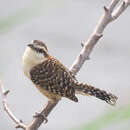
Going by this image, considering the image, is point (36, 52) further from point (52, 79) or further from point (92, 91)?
point (92, 91)

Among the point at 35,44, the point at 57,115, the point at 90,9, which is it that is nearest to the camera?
the point at 35,44

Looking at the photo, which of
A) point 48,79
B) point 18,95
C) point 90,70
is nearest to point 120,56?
point 90,70

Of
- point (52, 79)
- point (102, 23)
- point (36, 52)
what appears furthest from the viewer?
point (52, 79)

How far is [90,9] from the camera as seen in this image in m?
3.77

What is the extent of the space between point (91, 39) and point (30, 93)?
5.48 ft

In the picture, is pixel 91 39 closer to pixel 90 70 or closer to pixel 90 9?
pixel 90 70

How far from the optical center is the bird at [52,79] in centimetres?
200

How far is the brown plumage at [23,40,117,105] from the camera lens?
6.57 feet

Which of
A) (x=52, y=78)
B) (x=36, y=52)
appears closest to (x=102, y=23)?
(x=36, y=52)

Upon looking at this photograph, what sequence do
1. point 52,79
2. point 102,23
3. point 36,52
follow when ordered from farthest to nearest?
point 52,79
point 36,52
point 102,23

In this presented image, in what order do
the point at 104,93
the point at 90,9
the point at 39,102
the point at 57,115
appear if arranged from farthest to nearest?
1. the point at 90,9
2. the point at 39,102
3. the point at 57,115
4. the point at 104,93

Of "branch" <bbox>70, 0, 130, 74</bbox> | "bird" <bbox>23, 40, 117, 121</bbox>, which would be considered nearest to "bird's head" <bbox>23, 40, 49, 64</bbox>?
"bird" <bbox>23, 40, 117, 121</bbox>

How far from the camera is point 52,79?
2.07 m

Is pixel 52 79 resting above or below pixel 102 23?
below
